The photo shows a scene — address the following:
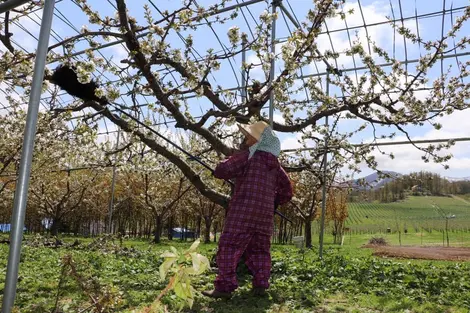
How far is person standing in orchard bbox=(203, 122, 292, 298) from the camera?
164 inches

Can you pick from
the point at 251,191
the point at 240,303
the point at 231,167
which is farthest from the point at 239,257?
the point at 231,167

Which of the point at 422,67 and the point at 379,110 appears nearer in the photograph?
the point at 422,67

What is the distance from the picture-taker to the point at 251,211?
13.7 feet

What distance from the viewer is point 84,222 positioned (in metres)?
34.7

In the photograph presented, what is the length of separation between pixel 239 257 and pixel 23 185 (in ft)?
9.75

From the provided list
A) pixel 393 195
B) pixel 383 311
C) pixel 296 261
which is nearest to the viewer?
pixel 383 311

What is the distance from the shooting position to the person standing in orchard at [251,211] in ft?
13.7

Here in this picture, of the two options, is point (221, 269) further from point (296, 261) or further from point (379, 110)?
point (379, 110)

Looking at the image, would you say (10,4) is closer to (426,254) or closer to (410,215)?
(426,254)

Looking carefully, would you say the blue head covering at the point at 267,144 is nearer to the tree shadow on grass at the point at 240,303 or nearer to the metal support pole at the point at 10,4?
the tree shadow on grass at the point at 240,303

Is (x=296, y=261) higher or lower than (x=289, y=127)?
lower

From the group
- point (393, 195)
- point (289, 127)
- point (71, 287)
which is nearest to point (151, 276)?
point (71, 287)

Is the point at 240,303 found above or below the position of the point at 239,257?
below

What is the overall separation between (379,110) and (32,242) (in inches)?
405
